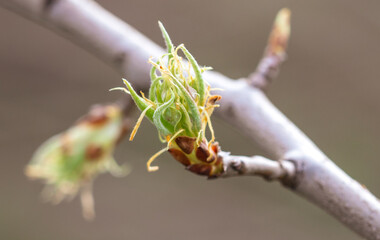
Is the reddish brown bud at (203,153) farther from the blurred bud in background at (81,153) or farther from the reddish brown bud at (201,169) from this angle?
the blurred bud in background at (81,153)

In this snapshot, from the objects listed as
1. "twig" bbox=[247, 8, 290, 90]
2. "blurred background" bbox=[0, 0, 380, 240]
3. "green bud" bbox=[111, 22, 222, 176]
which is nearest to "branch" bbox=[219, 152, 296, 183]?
"green bud" bbox=[111, 22, 222, 176]

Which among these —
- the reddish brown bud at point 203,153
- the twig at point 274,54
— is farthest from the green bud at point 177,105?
the twig at point 274,54

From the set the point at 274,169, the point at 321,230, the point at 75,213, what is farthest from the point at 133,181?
the point at 274,169

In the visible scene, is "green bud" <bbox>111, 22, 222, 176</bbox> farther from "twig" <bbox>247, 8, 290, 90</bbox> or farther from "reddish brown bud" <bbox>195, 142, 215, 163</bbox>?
"twig" <bbox>247, 8, 290, 90</bbox>

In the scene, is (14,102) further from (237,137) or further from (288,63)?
(288,63)

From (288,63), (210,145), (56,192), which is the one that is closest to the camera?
(210,145)
